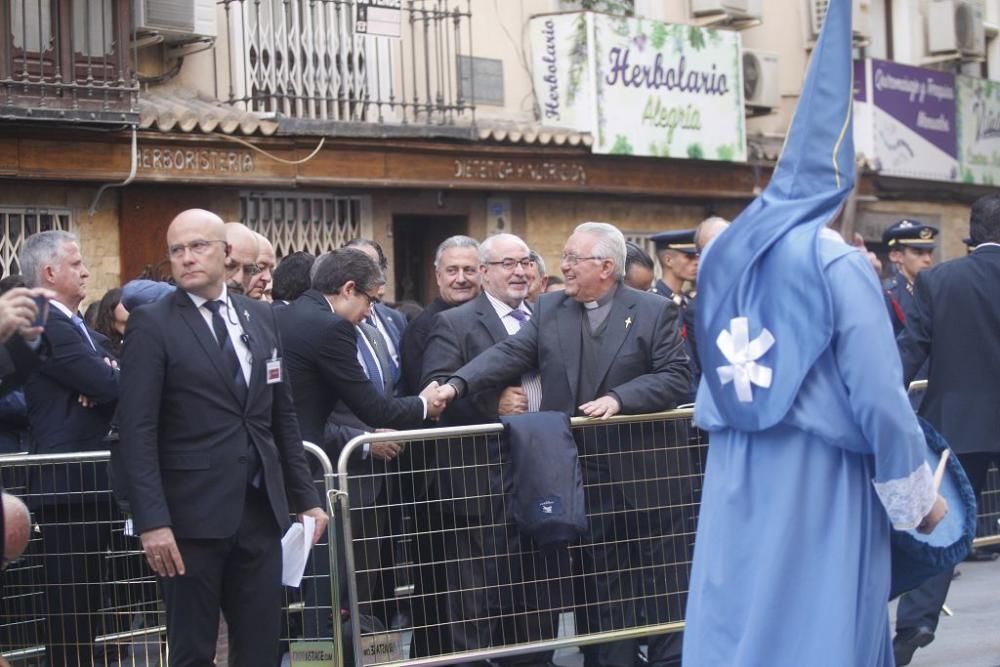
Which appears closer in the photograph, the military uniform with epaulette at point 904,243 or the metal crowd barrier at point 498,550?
the metal crowd barrier at point 498,550

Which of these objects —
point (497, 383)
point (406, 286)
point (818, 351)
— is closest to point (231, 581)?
point (497, 383)

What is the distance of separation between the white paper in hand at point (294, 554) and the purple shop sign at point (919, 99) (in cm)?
A: 1641

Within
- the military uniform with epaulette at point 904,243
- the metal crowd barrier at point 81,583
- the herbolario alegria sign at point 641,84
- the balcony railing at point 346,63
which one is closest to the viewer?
the metal crowd barrier at point 81,583

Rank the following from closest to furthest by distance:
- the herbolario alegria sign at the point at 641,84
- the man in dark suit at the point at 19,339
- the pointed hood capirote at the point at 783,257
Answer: the man in dark suit at the point at 19,339 < the pointed hood capirote at the point at 783,257 < the herbolario alegria sign at the point at 641,84

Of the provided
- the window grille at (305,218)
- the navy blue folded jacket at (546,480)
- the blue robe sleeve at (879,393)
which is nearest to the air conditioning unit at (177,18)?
the window grille at (305,218)

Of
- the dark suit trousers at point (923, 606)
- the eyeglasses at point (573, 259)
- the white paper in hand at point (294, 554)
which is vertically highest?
the eyeglasses at point (573, 259)

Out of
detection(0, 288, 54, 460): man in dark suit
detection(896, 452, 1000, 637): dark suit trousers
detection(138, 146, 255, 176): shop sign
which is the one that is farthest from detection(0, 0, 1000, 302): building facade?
detection(0, 288, 54, 460): man in dark suit

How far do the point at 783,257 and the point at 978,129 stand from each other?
66.0ft

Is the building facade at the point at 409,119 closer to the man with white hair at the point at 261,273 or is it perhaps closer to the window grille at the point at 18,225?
the window grille at the point at 18,225

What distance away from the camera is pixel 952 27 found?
75.6 feet

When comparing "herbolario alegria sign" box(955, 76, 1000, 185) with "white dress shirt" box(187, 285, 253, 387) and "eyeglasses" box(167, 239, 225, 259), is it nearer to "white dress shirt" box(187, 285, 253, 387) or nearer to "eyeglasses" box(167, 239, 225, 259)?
"white dress shirt" box(187, 285, 253, 387)

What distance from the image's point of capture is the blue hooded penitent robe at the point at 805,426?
4.71m

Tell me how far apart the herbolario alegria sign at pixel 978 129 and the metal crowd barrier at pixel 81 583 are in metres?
18.3

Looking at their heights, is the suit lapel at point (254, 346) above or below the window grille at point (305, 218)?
below
